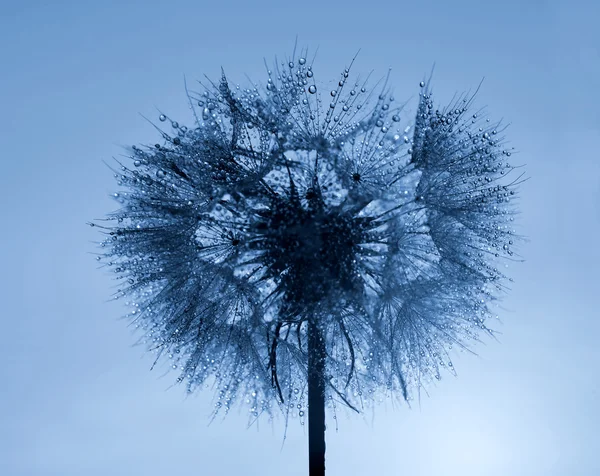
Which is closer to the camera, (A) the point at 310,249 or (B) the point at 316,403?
(A) the point at 310,249

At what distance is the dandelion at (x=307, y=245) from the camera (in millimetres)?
4727

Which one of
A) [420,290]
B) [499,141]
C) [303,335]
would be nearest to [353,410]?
[303,335]

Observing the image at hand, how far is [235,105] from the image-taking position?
16.2 feet

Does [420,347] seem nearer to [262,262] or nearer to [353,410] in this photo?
[353,410]

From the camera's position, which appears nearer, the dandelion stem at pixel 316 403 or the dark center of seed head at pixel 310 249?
the dark center of seed head at pixel 310 249

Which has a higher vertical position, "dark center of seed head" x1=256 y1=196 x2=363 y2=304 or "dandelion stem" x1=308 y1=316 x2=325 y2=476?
"dark center of seed head" x1=256 y1=196 x2=363 y2=304

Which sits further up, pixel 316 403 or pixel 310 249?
pixel 310 249

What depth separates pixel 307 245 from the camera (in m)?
4.63

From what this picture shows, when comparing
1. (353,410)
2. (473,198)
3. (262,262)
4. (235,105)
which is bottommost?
(353,410)

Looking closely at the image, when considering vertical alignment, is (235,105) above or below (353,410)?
above

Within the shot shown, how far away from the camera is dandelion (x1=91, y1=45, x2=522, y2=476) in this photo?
4727 millimetres

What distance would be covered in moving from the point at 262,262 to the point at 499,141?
1.82 metres

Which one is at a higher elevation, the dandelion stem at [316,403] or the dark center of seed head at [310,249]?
the dark center of seed head at [310,249]

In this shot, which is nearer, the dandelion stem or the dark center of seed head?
the dark center of seed head
